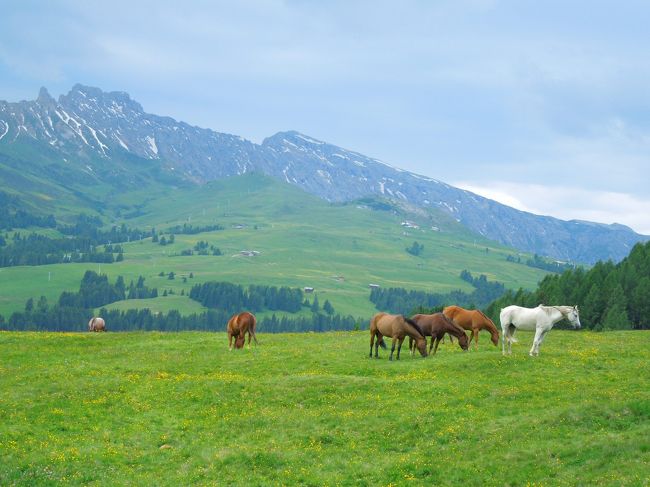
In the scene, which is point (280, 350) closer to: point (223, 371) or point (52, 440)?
point (223, 371)

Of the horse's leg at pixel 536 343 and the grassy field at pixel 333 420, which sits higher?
the horse's leg at pixel 536 343

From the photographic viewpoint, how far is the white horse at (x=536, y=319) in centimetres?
3834

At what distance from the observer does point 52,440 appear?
26.2 meters

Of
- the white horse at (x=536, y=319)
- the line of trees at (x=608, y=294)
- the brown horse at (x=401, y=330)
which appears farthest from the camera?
the line of trees at (x=608, y=294)

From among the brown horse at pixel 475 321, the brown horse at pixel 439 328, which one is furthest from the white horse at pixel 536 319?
the brown horse at pixel 475 321

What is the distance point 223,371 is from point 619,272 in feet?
264

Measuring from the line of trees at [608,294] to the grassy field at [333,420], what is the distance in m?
49.8

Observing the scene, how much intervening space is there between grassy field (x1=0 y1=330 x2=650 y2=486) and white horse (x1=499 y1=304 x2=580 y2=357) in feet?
4.62

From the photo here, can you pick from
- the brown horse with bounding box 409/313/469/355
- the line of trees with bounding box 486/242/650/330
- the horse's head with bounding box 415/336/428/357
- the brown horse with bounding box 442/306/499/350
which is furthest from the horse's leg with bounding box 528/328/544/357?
the line of trees with bounding box 486/242/650/330

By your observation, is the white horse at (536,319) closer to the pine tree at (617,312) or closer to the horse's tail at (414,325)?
the horse's tail at (414,325)

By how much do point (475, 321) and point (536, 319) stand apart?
7.98 m

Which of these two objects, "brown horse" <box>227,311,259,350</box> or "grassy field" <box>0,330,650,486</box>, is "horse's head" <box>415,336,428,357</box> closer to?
"grassy field" <box>0,330,650,486</box>

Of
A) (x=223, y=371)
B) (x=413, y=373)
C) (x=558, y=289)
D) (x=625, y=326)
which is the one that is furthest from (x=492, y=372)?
(x=558, y=289)

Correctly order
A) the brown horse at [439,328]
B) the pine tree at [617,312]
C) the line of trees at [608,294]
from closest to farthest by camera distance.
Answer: the brown horse at [439,328]
the pine tree at [617,312]
the line of trees at [608,294]
